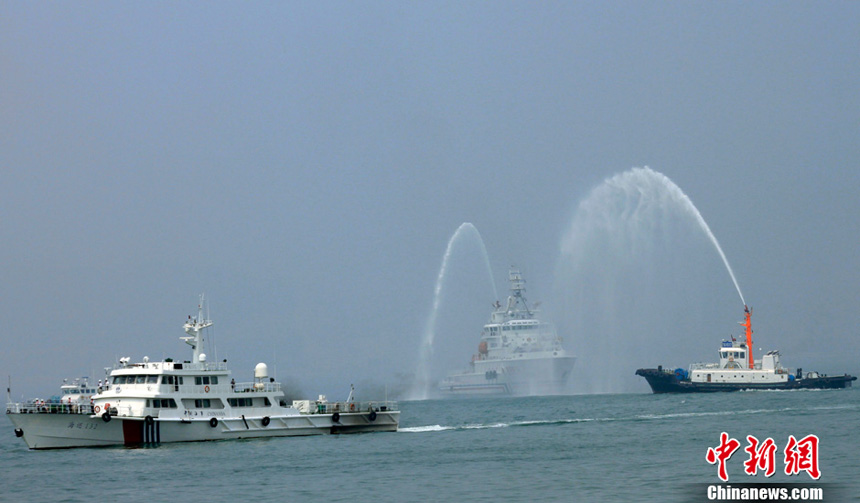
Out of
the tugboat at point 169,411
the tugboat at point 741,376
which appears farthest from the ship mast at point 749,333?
the tugboat at point 169,411

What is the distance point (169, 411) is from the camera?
5756 cm

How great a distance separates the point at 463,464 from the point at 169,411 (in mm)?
18008

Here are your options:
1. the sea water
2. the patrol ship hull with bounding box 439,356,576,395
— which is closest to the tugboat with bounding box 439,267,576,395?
the patrol ship hull with bounding box 439,356,576,395

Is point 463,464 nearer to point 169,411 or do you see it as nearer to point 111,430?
point 169,411

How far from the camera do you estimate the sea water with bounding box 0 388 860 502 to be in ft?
132

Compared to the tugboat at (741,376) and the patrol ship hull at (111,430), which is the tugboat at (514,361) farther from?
the patrol ship hull at (111,430)

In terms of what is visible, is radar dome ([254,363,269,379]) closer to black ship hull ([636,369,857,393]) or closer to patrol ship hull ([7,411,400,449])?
patrol ship hull ([7,411,400,449])

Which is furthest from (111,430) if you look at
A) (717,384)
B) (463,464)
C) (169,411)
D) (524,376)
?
(524,376)

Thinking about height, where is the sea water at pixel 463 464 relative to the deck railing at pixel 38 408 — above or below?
below

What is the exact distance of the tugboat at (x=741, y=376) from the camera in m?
96.9

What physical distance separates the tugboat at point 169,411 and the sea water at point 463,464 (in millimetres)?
981

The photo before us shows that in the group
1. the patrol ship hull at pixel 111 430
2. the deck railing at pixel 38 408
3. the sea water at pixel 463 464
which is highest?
the deck railing at pixel 38 408

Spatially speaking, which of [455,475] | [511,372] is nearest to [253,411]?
[455,475]

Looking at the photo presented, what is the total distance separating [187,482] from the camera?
1740 inches
